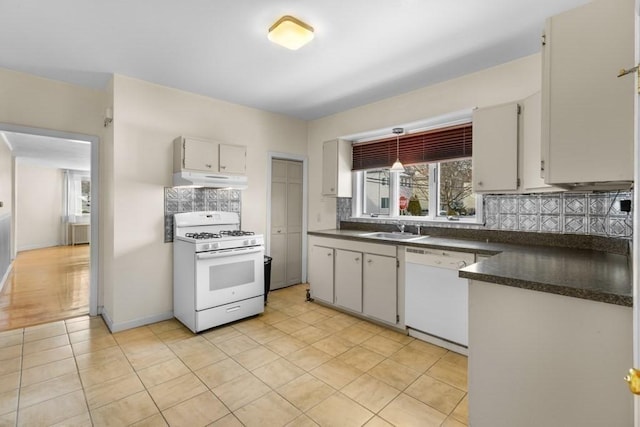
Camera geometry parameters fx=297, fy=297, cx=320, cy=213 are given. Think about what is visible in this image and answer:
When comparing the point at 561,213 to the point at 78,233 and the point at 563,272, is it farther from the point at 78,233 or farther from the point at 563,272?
the point at 78,233

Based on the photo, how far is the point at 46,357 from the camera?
2.51 m

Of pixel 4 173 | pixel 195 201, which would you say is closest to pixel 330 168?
pixel 195 201

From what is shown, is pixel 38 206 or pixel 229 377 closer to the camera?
pixel 229 377

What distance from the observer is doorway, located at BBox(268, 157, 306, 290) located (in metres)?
4.41

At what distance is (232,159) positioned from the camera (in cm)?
353

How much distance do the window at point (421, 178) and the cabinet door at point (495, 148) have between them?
1.41ft

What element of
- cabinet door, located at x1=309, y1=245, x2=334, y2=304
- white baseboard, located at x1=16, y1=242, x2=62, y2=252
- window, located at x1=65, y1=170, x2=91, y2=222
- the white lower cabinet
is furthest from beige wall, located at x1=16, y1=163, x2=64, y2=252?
the white lower cabinet

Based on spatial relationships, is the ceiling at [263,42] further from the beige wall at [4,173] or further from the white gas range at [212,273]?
the beige wall at [4,173]

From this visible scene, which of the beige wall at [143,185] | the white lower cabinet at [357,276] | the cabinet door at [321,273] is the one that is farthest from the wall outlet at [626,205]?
the beige wall at [143,185]

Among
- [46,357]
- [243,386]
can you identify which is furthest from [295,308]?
[46,357]

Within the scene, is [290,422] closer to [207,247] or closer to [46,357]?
[207,247]

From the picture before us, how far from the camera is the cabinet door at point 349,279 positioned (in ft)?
10.8

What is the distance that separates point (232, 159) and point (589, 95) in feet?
10.3

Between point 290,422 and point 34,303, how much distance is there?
397 cm
